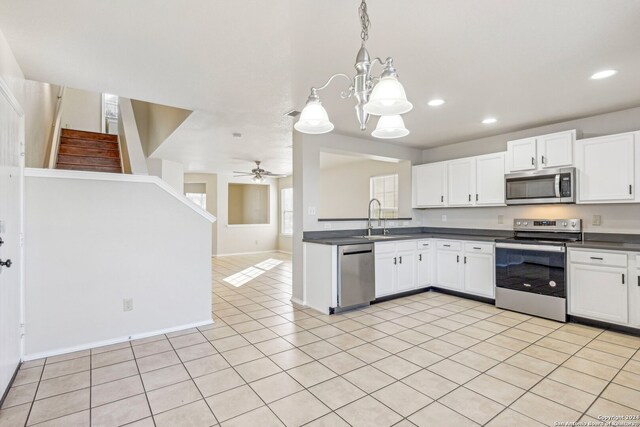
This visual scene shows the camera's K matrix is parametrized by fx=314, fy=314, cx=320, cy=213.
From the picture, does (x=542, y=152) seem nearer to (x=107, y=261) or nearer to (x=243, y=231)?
(x=107, y=261)

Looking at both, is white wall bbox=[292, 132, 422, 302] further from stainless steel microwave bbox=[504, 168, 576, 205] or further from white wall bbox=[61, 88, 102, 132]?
white wall bbox=[61, 88, 102, 132]

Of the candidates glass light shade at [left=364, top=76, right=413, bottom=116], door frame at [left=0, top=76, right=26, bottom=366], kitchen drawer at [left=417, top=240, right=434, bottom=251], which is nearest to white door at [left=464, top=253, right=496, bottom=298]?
kitchen drawer at [left=417, top=240, right=434, bottom=251]

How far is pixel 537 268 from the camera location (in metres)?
3.79

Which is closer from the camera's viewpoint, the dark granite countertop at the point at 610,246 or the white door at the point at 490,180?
the dark granite countertop at the point at 610,246

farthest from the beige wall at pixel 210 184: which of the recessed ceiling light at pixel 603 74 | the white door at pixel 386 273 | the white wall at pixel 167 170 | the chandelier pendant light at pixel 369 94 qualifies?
the recessed ceiling light at pixel 603 74

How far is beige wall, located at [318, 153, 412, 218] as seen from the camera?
7379 millimetres

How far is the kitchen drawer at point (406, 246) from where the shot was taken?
457 centimetres

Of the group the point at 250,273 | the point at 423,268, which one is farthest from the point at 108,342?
the point at 423,268

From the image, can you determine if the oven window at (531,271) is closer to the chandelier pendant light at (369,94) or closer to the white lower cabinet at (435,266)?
the white lower cabinet at (435,266)

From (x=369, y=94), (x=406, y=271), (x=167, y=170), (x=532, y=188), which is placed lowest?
(x=406, y=271)

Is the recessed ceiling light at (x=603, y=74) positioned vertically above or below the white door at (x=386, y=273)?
above

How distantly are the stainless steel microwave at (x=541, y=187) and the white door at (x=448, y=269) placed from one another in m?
1.09

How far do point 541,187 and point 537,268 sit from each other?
1.05 m

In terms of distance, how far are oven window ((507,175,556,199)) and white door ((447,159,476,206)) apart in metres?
0.56
